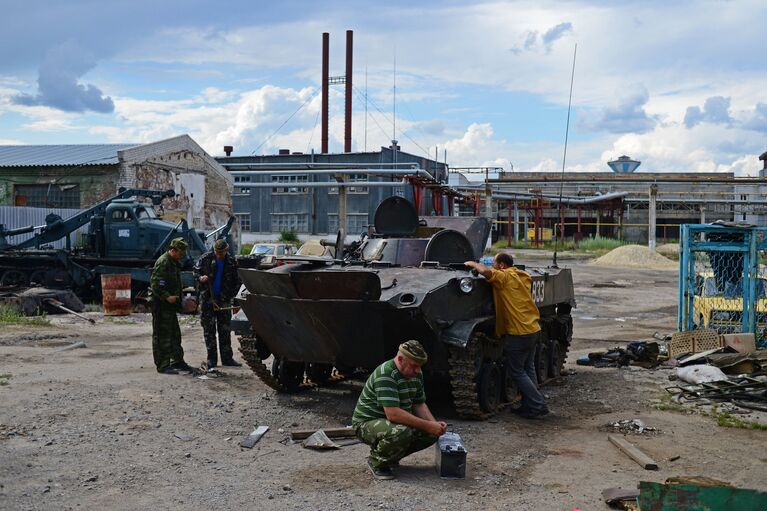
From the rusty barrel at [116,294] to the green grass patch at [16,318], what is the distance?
1253 mm

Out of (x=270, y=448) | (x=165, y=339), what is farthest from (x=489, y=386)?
(x=165, y=339)

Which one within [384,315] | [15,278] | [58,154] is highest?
[58,154]

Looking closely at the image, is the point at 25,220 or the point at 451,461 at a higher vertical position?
the point at 25,220

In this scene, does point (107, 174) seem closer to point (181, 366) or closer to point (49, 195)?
point (49, 195)

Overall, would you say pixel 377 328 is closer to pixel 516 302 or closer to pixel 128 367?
pixel 516 302

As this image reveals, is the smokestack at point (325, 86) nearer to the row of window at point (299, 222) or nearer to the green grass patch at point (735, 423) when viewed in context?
the row of window at point (299, 222)

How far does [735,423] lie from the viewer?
28.7ft

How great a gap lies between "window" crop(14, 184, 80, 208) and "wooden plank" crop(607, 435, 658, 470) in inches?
940

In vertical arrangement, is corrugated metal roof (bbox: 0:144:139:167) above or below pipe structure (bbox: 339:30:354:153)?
below

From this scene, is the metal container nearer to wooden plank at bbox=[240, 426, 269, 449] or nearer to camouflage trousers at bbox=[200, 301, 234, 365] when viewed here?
wooden plank at bbox=[240, 426, 269, 449]

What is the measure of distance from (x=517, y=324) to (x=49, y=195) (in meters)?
23.6

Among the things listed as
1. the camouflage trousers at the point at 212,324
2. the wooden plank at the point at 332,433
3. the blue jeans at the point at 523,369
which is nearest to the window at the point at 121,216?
the camouflage trousers at the point at 212,324

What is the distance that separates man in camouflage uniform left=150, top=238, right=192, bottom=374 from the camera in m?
11.0

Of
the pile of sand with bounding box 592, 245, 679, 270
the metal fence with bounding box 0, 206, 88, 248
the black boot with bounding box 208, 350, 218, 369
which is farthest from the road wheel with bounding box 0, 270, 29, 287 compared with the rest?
the pile of sand with bounding box 592, 245, 679, 270
